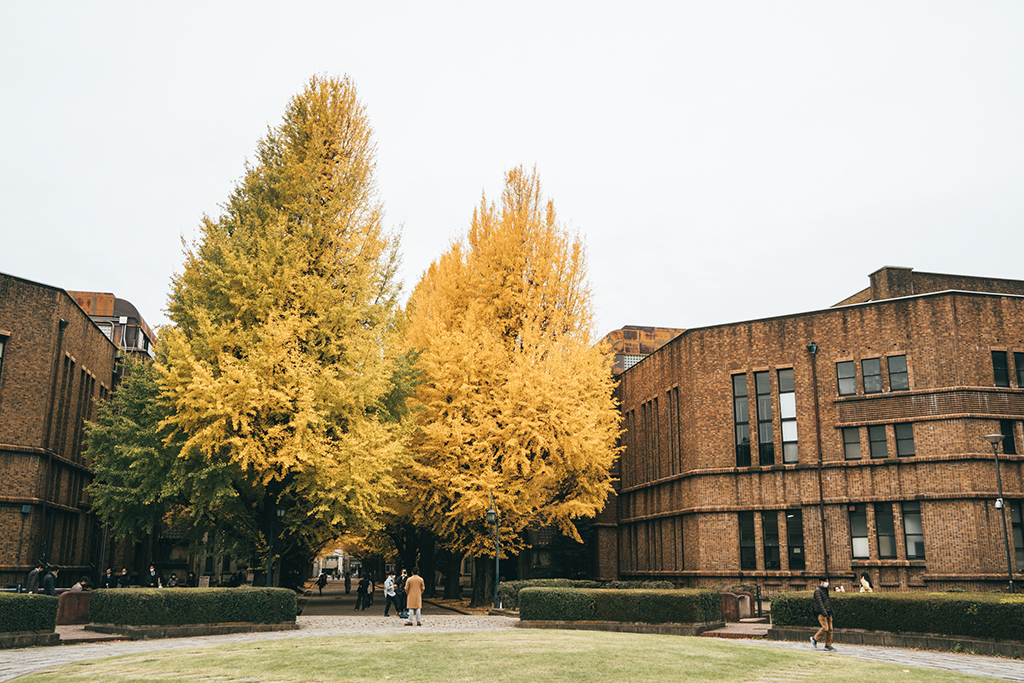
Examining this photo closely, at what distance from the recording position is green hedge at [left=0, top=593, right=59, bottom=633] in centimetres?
1616

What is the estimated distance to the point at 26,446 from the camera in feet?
82.7

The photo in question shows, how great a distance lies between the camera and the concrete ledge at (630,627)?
21.1 meters

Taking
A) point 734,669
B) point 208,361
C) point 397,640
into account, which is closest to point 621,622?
point 397,640

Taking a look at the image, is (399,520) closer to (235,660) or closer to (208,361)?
(208,361)

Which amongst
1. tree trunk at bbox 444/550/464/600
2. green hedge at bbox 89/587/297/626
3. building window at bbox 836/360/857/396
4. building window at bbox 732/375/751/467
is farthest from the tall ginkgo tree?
building window at bbox 836/360/857/396

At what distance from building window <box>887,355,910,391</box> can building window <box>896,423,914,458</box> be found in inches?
57.3

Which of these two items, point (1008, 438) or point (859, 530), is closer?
point (1008, 438)

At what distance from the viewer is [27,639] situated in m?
16.5

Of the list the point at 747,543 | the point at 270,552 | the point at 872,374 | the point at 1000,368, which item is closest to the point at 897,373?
the point at 872,374

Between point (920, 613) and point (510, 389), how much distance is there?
1408cm

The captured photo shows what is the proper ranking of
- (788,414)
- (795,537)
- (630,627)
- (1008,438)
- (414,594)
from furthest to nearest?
(788,414)
(795,537)
(1008,438)
(630,627)
(414,594)

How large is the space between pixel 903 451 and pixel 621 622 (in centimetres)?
1360

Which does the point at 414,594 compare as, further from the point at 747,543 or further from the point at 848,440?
the point at 848,440

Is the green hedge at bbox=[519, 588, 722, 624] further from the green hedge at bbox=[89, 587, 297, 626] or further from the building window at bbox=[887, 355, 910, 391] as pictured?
the building window at bbox=[887, 355, 910, 391]
